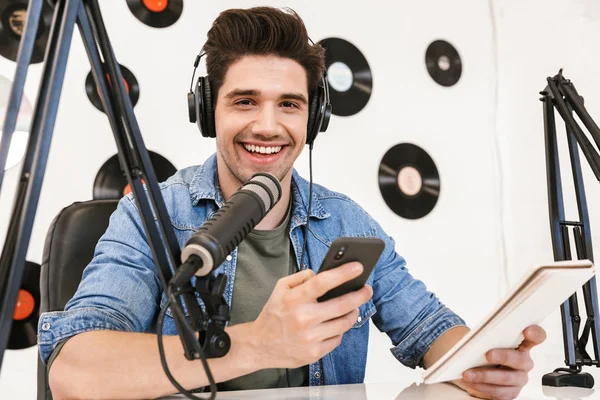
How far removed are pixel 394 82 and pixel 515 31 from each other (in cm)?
66

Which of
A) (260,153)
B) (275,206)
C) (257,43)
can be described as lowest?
(275,206)

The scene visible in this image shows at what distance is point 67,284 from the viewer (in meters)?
1.12

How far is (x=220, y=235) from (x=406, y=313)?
831 mm

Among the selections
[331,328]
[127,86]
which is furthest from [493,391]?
[127,86]

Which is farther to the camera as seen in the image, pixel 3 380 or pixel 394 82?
pixel 394 82

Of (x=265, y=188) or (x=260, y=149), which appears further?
(x=260, y=149)

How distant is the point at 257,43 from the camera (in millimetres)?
1343

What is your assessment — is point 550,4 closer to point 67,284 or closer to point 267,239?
point 267,239

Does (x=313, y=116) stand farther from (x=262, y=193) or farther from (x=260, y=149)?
(x=262, y=193)

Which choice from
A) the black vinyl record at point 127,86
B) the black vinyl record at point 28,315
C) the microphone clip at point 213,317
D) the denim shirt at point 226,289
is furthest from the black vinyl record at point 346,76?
the microphone clip at point 213,317

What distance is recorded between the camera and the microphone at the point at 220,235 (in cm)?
53

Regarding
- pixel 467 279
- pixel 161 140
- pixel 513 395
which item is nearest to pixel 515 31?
pixel 467 279

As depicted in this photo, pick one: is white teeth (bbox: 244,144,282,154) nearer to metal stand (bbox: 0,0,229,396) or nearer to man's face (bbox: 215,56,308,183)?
man's face (bbox: 215,56,308,183)

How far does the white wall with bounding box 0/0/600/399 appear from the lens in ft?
6.37
